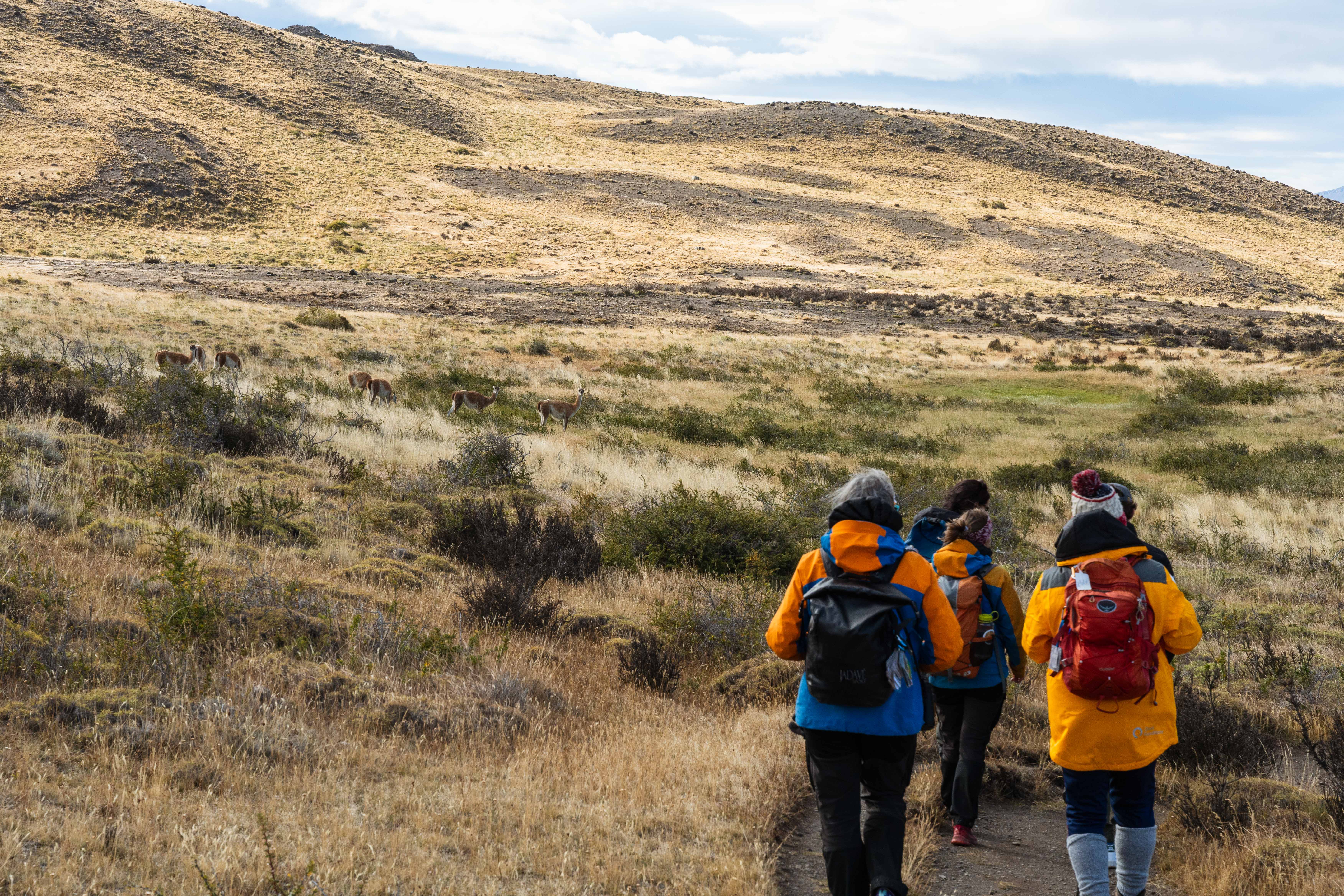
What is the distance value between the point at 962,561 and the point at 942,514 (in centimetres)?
31

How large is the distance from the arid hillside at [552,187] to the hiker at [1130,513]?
51559 millimetres

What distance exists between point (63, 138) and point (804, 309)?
53052 mm

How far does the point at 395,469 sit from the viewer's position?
1178cm

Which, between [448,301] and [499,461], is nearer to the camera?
[499,461]

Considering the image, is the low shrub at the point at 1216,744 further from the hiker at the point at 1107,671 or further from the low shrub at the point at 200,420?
the low shrub at the point at 200,420

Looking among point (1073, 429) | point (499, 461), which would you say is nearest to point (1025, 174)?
point (1073, 429)

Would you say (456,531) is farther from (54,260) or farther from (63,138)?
(63,138)

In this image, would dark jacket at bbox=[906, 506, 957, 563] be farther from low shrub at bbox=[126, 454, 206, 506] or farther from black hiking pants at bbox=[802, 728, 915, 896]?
low shrub at bbox=[126, 454, 206, 506]

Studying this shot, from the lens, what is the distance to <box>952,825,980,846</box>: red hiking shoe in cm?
455

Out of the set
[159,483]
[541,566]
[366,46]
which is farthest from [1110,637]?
[366,46]

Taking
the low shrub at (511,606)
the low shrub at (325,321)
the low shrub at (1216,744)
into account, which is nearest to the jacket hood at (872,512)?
the low shrub at (1216,744)

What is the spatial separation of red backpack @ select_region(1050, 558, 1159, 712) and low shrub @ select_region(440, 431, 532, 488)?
8.83 metres

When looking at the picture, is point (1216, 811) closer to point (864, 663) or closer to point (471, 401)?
point (864, 663)

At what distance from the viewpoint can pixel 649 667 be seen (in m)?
6.20
